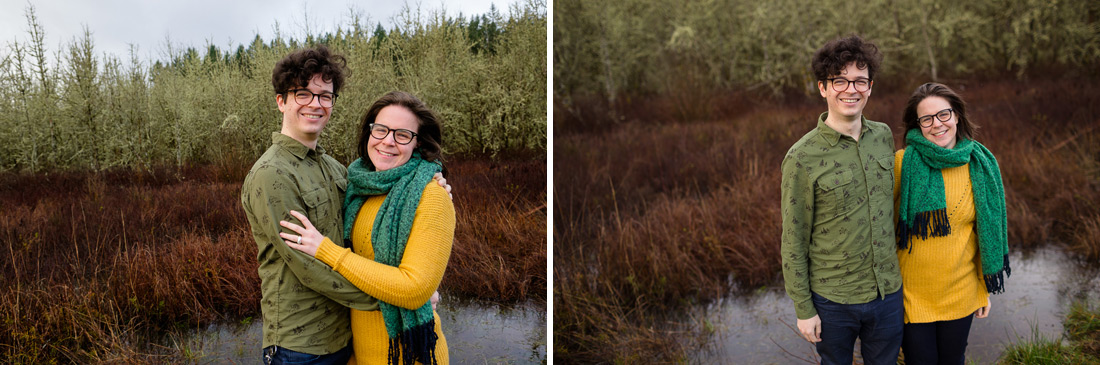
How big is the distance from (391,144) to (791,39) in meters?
12.8

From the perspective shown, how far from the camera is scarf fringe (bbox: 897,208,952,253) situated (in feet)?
7.20

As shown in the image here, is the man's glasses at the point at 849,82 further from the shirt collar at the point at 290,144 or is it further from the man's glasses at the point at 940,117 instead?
the shirt collar at the point at 290,144

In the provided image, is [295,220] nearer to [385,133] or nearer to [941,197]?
[385,133]

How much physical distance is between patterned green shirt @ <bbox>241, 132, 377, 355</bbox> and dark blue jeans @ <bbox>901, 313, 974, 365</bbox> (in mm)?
2066

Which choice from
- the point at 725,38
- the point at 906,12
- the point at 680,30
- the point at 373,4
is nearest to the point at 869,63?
the point at 373,4

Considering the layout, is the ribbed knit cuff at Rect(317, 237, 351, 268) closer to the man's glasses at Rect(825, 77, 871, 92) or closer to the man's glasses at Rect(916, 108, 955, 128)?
the man's glasses at Rect(825, 77, 871, 92)

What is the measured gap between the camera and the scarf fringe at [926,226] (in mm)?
2193

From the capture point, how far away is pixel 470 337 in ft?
14.0

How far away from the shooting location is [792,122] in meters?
8.97

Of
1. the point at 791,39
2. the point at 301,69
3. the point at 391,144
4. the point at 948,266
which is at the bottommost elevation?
the point at 948,266

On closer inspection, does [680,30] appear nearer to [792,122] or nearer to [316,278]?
[792,122]

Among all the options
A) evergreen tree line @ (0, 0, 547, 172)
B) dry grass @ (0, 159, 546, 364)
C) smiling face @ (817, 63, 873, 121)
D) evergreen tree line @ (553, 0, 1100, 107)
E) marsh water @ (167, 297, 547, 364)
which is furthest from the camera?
evergreen tree line @ (553, 0, 1100, 107)

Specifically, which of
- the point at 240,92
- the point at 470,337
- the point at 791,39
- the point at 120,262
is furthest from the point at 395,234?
the point at 791,39

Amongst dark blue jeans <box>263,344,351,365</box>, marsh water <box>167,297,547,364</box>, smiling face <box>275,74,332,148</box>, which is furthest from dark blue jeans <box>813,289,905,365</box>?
marsh water <box>167,297,547,364</box>
